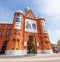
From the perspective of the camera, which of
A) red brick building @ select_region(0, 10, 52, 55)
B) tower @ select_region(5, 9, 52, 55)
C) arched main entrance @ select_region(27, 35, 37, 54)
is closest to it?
tower @ select_region(5, 9, 52, 55)

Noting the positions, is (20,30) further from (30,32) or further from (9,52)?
(9,52)

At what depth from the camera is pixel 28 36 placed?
53.5 meters

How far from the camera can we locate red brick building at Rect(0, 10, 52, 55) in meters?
48.7

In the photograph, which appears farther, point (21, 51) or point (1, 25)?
point (1, 25)

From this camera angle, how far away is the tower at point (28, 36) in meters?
48.1

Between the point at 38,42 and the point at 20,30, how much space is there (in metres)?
10.5

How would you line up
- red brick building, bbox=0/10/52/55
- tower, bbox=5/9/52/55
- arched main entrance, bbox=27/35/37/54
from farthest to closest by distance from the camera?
arched main entrance, bbox=27/35/37/54 < red brick building, bbox=0/10/52/55 < tower, bbox=5/9/52/55

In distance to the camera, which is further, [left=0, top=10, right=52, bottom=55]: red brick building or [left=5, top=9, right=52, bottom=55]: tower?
[left=0, top=10, right=52, bottom=55]: red brick building

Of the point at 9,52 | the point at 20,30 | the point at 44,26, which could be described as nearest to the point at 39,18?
the point at 44,26

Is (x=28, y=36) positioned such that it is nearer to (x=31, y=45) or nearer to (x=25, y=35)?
(x=25, y=35)

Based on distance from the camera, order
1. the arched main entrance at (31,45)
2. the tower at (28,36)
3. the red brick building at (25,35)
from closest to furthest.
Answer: the tower at (28,36), the red brick building at (25,35), the arched main entrance at (31,45)

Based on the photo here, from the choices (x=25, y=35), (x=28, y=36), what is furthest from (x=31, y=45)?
(x=25, y=35)

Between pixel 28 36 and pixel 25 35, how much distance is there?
168 centimetres

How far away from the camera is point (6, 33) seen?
56.3 meters
